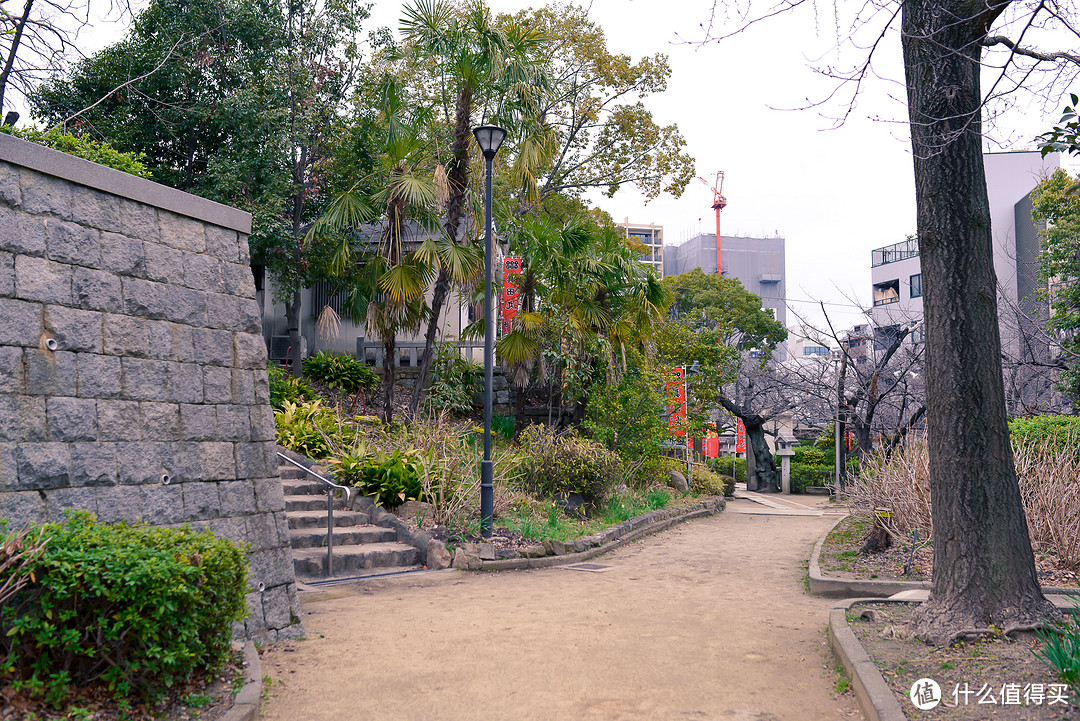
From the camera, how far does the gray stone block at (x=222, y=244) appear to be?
19.0 ft

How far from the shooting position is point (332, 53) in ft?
54.4

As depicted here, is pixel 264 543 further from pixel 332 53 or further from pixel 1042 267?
pixel 1042 267

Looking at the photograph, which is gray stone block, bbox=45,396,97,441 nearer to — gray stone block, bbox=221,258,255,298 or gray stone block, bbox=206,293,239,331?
gray stone block, bbox=206,293,239,331

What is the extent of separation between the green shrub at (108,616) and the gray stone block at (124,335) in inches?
55.9

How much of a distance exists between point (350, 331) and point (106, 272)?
48.0 ft

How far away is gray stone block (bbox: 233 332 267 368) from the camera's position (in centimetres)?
589

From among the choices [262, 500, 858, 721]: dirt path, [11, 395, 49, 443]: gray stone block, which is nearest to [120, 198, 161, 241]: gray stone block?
[11, 395, 49, 443]: gray stone block

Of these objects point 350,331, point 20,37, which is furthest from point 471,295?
point 20,37

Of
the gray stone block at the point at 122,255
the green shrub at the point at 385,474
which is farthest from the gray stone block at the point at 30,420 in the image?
the green shrub at the point at 385,474

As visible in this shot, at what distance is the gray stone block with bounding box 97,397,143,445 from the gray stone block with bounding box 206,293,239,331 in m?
0.90

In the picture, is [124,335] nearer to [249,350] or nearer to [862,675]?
[249,350]

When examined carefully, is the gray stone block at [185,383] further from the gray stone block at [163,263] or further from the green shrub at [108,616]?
the green shrub at [108,616]

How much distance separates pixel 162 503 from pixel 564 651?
3.12 metres

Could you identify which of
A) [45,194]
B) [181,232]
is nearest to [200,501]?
[181,232]
